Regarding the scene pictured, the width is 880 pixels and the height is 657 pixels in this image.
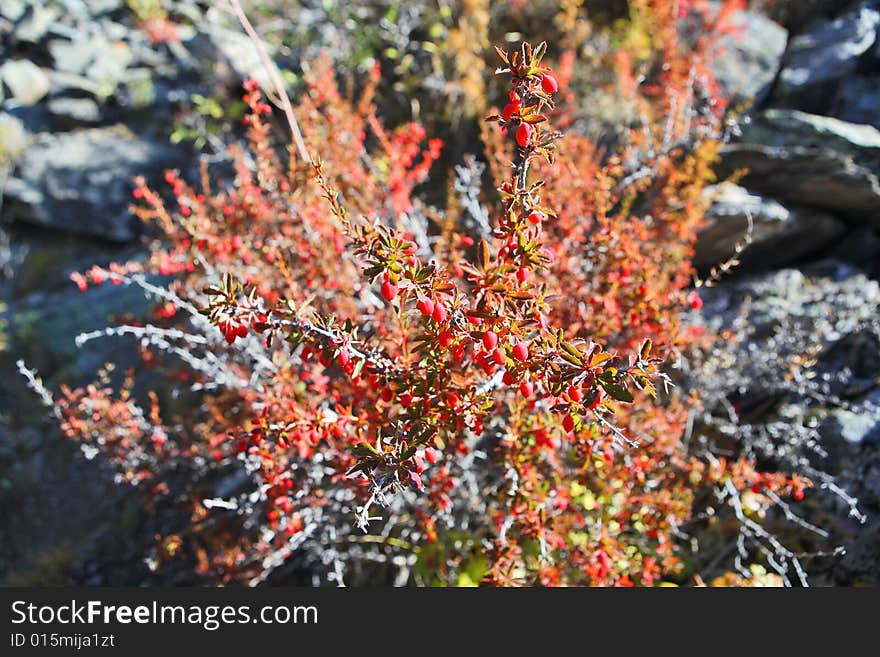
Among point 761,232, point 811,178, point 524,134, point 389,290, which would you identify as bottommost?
point 389,290

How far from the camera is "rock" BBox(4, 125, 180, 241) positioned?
677cm

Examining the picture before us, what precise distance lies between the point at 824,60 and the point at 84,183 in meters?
6.96

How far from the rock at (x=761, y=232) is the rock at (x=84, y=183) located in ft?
17.6

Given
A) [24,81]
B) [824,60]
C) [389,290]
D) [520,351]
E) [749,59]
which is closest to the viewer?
[389,290]

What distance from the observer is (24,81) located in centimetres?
748

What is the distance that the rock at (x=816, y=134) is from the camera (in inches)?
177

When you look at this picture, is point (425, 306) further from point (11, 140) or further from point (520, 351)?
point (11, 140)

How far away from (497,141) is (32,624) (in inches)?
133

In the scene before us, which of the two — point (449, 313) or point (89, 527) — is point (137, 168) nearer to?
point (89, 527)

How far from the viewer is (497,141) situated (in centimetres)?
401

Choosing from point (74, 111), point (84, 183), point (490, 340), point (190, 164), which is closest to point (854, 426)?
point (490, 340)

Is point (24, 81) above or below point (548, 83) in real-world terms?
above

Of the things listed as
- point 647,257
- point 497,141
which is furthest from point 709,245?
point 497,141

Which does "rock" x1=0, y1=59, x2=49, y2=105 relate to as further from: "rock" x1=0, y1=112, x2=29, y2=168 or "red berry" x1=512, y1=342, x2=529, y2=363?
"red berry" x1=512, y1=342, x2=529, y2=363
